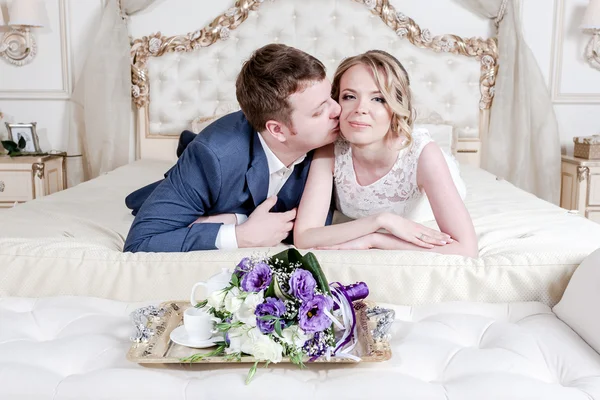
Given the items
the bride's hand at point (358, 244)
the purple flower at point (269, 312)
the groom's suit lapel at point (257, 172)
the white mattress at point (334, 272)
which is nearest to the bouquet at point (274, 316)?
the purple flower at point (269, 312)

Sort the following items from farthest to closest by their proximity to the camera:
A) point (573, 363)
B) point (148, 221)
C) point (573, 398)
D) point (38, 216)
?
point (38, 216), point (148, 221), point (573, 363), point (573, 398)

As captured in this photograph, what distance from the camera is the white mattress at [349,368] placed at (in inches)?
48.1

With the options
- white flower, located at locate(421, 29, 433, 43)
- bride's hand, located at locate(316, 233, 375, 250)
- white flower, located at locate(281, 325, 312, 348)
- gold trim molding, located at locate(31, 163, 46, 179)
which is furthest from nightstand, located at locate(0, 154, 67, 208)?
white flower, located at locate(281, 325, 312, 348)

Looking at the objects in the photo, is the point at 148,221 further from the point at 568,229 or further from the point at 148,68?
the point at 148,68

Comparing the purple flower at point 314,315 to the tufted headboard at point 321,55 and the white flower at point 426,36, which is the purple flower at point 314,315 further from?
the white flower at point 426,36

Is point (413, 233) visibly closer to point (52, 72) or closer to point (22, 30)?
point (52, 72)

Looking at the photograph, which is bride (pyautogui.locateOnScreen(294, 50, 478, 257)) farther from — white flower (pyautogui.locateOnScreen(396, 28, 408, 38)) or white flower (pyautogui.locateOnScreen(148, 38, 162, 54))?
white flower (pyautogui.locateOnScreen(148, 38, 162, 54))

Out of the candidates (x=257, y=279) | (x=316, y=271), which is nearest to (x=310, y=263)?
(x=316, y=271)

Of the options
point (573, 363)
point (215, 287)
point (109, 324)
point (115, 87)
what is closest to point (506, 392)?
point (573, 363)

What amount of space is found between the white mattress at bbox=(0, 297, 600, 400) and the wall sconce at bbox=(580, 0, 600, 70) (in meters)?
3.17

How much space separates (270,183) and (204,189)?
0.26m

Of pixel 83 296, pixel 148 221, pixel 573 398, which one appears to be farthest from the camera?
pixel 148 221

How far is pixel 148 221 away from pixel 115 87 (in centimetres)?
238

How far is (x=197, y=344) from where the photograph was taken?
1357 millimetres
